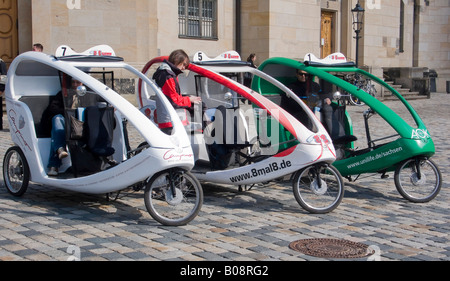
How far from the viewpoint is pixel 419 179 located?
8.01m

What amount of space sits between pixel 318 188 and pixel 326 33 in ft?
73.5

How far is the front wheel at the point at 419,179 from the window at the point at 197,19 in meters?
15.3

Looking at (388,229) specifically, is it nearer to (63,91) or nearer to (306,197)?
(306,197)

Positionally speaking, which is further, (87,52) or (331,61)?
(331,61)

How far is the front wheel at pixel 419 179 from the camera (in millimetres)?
7980

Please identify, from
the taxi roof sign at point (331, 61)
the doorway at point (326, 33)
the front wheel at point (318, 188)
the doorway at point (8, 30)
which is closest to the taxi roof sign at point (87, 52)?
the taxi roof sign at point (331, 61)

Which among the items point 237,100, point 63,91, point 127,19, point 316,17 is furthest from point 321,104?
point 316,17

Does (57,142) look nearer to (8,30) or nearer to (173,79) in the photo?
(173,79)

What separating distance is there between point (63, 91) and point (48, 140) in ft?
1.97

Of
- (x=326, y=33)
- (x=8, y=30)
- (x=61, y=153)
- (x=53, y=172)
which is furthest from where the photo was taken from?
(x=326, y=33)

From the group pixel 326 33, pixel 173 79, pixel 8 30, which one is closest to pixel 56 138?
pixel 173 79

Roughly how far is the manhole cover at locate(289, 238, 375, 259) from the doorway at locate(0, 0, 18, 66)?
581 inches

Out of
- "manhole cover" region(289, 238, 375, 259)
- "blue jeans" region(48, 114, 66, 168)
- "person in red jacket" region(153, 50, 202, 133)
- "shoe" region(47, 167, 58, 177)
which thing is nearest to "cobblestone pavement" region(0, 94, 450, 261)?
"manhole cover" region(289, 238, 375, 259)

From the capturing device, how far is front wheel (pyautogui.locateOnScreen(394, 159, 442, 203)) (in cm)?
798
